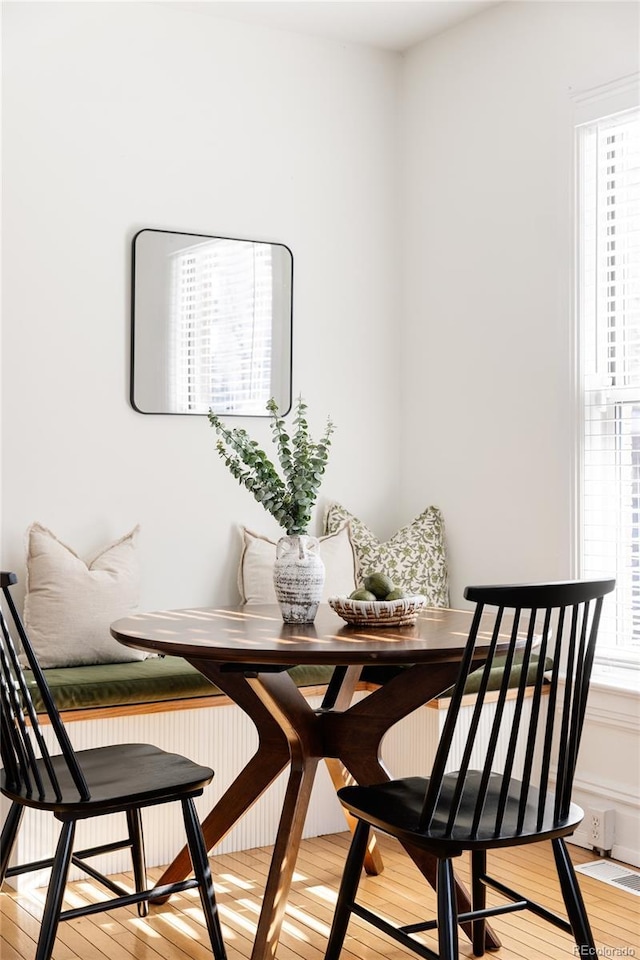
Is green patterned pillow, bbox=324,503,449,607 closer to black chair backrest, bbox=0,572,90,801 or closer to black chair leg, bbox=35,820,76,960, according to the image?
black chair backrest, bbox=0,572,90,801

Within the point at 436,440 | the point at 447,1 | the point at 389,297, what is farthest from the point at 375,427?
the point at 447,1

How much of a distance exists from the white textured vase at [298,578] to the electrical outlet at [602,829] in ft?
4.30

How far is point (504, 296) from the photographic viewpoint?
3.97m

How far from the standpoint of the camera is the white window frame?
Answer: 135 inches

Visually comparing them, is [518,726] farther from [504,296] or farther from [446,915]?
[504,296]

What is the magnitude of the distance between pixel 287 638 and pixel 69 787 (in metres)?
0.60

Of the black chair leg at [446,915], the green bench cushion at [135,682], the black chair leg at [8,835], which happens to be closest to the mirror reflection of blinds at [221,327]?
the green bench cushion at [135,682]

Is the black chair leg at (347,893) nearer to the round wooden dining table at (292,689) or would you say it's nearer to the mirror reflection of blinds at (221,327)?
the round wooden dining table at (292,689)

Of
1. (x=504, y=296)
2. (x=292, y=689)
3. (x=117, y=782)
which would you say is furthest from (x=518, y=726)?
(x=504, y=296)

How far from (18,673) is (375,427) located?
8.07 ft

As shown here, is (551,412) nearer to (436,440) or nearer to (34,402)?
(436,440)

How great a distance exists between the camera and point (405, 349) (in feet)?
14.9

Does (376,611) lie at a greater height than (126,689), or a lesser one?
greater

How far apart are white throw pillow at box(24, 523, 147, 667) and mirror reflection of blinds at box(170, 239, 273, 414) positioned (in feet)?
2.49
